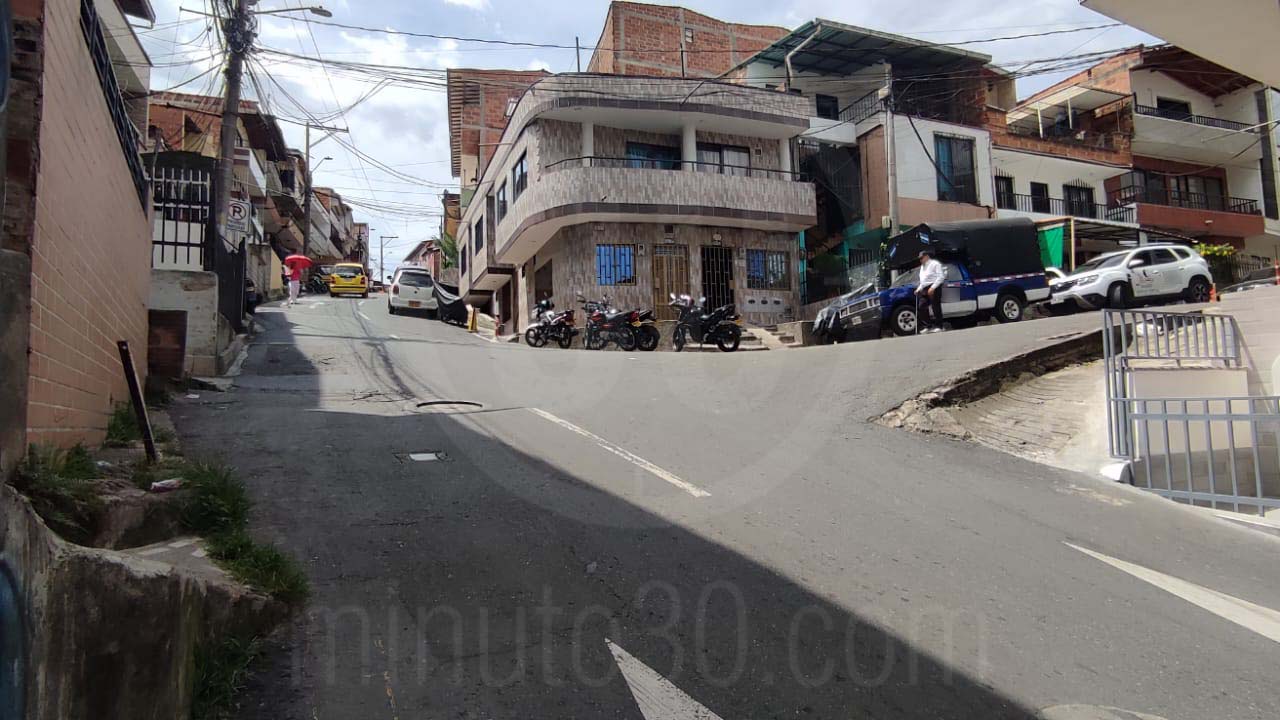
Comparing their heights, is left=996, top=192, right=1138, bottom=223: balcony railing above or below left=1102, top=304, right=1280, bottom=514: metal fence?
above

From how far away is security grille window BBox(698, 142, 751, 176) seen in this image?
22.0m

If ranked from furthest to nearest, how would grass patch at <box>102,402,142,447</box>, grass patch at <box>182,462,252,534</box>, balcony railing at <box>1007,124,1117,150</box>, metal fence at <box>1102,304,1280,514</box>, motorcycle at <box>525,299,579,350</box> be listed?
balcony railing at <box>1007,124,1117,150</box>, motorcycle at <box>525,299,579,350</box>, metal fence at <box>1102,304,1280,514</box>, grass patch at <box>102,402,142,447</box>, grass patch at <box>182,462,252,534</box>

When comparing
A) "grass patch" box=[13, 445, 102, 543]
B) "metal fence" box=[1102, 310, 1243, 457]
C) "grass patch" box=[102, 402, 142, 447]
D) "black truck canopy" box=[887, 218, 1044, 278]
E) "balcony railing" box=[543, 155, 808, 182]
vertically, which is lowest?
"grass patch" box=[13, 445, 102, 543]

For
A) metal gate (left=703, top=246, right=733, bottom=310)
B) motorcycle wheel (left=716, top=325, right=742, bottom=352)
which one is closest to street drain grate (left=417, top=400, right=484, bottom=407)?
motorcycle wheel (left=716, top=325, right=742, bottom=352)

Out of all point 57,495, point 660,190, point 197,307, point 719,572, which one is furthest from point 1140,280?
point 57,495

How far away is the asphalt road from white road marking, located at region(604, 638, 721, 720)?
0.04 ft

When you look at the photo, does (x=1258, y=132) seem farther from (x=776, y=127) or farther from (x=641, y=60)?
(x=641, y=60)

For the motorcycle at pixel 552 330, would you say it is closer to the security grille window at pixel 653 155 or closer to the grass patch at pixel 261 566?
the security grille window at pixel 653 155

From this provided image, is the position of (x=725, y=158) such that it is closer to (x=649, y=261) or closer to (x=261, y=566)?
(x=649, y=261)

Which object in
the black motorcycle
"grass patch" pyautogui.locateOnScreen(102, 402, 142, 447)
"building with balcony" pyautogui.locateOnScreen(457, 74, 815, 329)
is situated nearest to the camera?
"grass patch" pyautogui.locateOnScreen(102, 402, 142, 447)

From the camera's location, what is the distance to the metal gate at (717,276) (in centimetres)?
2177


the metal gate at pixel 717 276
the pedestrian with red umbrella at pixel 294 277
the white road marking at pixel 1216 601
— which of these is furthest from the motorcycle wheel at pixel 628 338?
the pedestrian with red umbrella at pixel 294 277

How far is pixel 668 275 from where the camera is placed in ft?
70.0

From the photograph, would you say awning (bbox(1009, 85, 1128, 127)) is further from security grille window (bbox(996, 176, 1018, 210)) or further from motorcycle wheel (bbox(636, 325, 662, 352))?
motorcycle wheel (bbox(636, 325, 662, 352))
